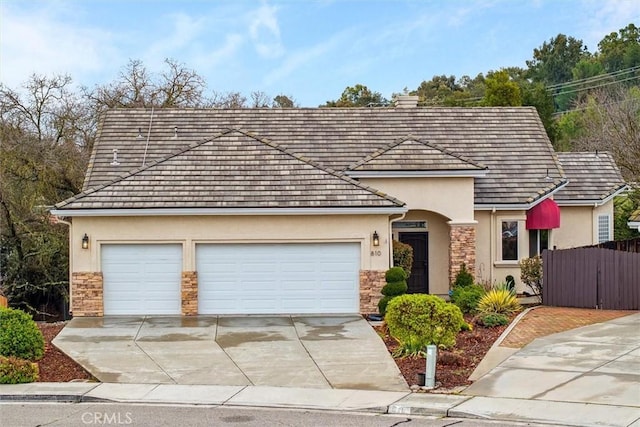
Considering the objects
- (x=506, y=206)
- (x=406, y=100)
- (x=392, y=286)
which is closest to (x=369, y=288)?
(x=392, y=286)

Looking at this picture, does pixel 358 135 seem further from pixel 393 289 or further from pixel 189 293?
pixel 189 293

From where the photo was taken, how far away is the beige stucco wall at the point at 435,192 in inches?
945

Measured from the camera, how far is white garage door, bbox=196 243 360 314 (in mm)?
21562

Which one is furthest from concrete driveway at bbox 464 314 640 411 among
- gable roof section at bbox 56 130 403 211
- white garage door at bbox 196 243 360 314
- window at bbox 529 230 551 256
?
window at bbox 529 230 551 256

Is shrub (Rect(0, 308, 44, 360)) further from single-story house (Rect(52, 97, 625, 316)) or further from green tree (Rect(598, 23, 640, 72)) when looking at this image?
green tree (Rect(598, 23, 640, 72))

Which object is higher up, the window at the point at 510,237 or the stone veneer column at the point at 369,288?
the window at the point at 510,237

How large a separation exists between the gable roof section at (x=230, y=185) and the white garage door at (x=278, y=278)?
1.18 metres

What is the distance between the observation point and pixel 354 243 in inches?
860

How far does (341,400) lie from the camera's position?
1323 centimetres

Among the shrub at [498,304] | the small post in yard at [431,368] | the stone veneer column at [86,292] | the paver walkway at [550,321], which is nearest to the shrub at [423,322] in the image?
the paver walkway at [550,321]

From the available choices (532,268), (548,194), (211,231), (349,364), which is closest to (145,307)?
(211,231)

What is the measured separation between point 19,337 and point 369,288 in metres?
9.16

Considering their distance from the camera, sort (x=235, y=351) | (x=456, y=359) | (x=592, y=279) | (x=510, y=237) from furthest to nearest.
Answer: (x=510, y=237)
(x=592, y=279)
(x=235, y=351)
(x=456, y=359)

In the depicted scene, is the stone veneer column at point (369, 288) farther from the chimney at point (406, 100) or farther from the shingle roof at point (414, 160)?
the chimney at point (406, 100)
